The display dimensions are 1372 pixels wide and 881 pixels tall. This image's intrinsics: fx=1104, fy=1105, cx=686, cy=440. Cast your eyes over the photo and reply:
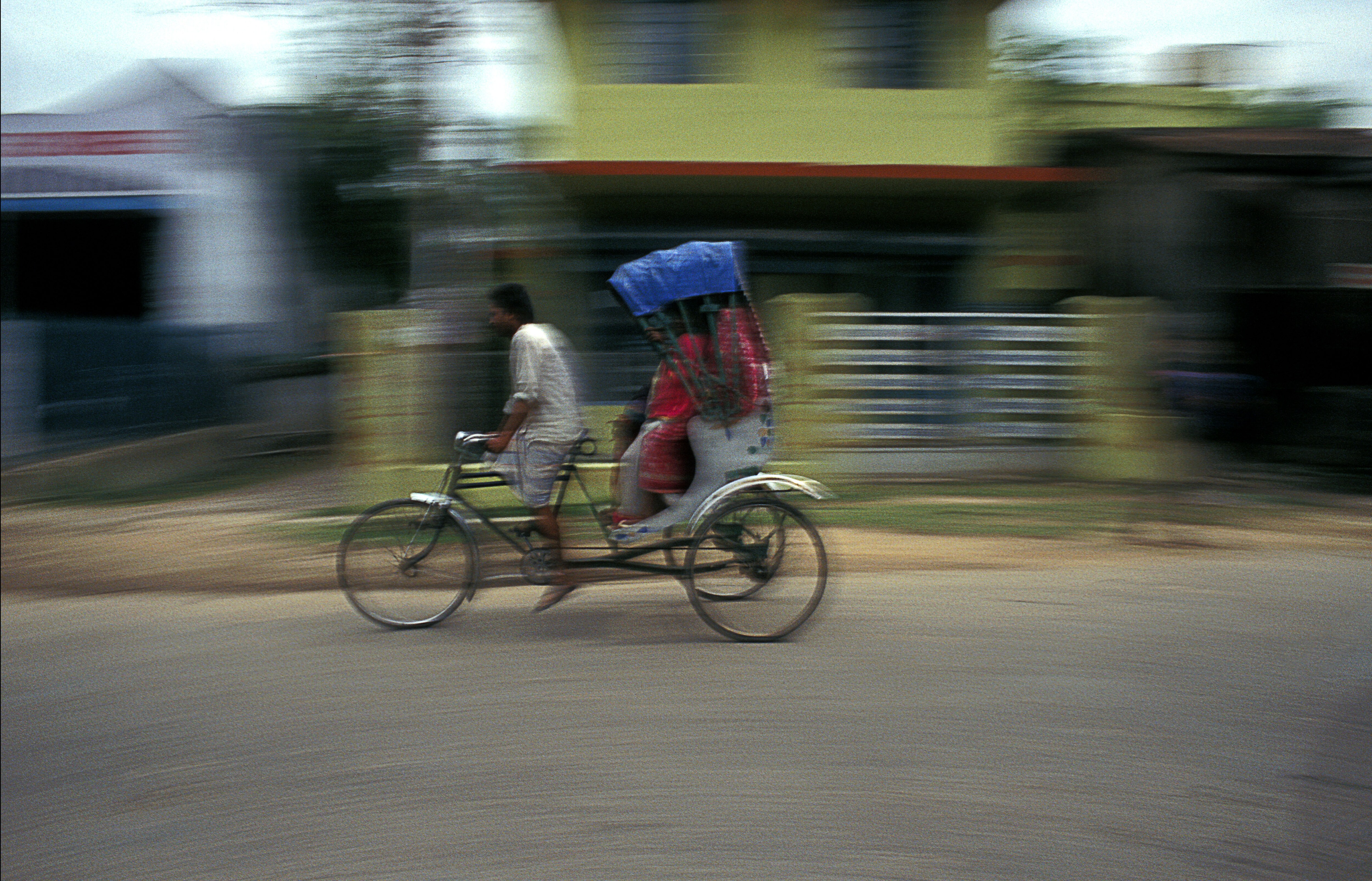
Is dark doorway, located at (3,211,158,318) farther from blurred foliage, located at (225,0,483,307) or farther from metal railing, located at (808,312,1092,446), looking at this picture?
metal railing, located at (808,312,1092,446)

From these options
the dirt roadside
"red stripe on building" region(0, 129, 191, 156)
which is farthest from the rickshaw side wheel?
"red stripe on building" region(0, 129, 191, 156)

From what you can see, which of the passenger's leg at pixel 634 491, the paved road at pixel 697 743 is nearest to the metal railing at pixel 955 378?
the paved road at pixel 697 743

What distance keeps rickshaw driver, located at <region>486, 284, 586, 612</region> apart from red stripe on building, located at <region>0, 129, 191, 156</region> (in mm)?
13208

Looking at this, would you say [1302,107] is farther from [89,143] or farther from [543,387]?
[89,143]

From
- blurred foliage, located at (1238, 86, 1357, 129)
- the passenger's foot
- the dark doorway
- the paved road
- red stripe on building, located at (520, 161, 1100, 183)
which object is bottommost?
the paved road

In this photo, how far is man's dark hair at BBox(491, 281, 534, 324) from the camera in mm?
5336

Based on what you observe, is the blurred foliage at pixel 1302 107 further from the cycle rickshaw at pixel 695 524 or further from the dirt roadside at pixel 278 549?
the cycle rickshaw at pixel 695 524

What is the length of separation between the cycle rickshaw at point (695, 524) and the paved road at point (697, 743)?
21 centimetres

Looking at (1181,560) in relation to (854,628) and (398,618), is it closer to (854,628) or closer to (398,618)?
(854,628)

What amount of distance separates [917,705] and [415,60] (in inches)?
267

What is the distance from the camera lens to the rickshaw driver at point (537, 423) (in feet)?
17.1

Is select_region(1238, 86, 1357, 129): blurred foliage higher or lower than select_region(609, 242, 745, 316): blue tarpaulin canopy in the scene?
higher

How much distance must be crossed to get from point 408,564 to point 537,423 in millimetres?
904

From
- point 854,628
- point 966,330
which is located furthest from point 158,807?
point 966,330
